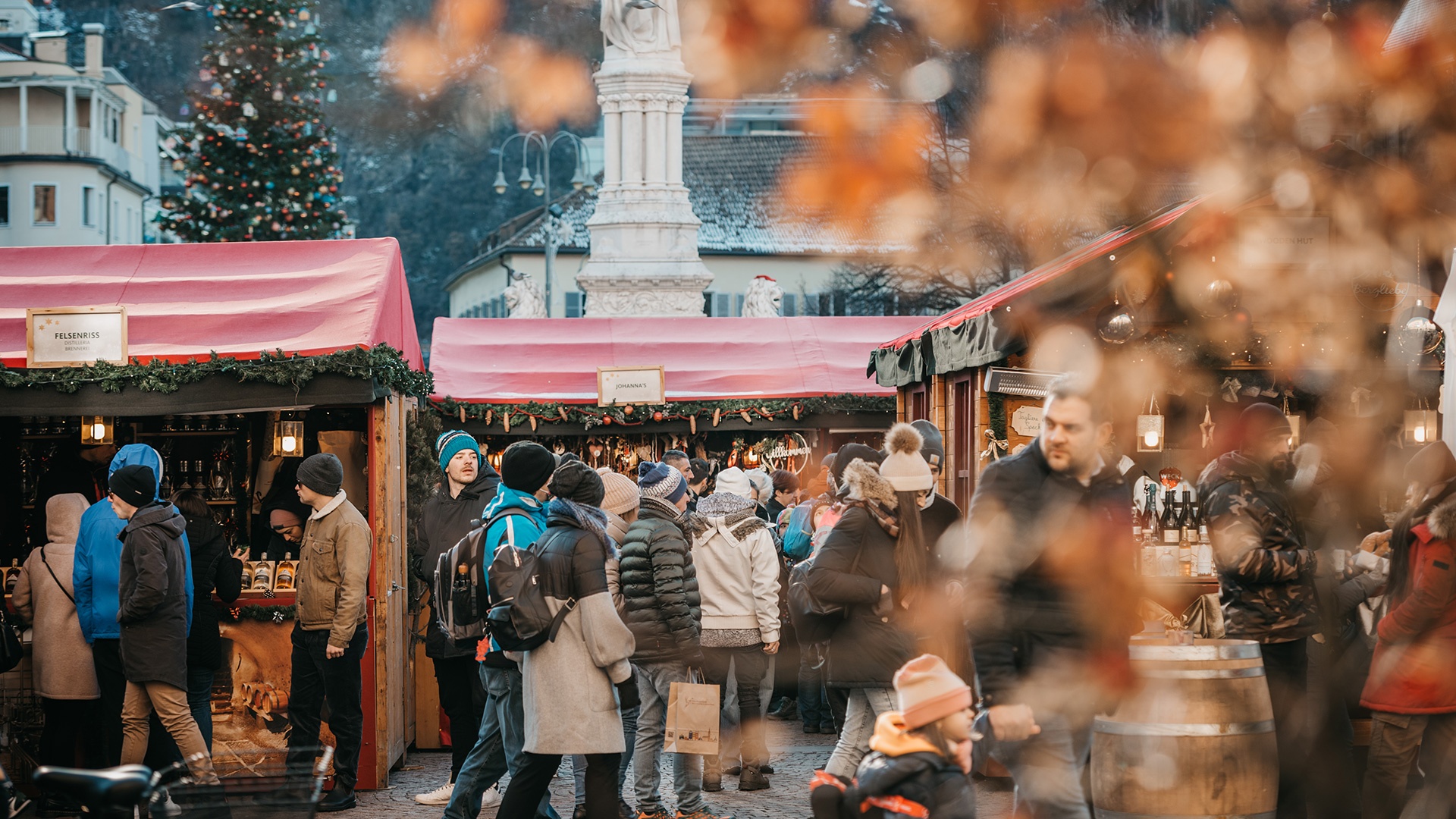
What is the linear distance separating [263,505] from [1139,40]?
7.40m

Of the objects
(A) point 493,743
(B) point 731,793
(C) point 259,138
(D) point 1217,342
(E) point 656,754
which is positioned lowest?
(B) point 731,793

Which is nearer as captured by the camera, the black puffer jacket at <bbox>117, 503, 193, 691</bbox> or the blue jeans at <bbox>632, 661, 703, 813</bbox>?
the black puffer jacket at <bbox>117, 503, 193, 691</bbox>

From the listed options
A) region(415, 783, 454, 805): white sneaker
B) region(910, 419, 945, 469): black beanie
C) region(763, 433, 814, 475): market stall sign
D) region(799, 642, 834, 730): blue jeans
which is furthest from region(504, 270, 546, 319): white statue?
region(910, 419, 945, 469): black beanie

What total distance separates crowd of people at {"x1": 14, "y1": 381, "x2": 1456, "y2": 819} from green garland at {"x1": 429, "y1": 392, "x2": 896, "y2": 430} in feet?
16.8

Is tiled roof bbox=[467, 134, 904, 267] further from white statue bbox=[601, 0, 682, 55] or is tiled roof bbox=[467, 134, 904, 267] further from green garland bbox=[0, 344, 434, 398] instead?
green garland bbox=[0, 344, 434, 398]

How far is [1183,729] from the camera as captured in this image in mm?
5297

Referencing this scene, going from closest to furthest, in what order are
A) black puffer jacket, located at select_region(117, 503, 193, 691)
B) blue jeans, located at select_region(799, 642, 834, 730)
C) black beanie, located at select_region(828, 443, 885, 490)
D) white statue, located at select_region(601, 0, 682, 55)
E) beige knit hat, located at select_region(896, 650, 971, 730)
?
beige knit hat, located at select_region(896, 650, 971, 730), black puffer jacket, located at select_region(117, 503, 193, 691), black beanie, located at select_region(828, 443, 885, 490), blue jeans, located at select_region(799, 642, 834, 730), white statue, located at select_region(601, 0, 682, 55)

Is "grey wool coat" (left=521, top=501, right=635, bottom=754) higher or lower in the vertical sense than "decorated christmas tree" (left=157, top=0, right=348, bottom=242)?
lower

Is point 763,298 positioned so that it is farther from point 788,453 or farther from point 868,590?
point 868,590

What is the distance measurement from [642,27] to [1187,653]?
2304 centimetres

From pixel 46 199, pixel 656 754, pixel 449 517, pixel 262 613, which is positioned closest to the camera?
pixel 656 754

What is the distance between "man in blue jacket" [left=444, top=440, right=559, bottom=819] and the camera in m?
5.78

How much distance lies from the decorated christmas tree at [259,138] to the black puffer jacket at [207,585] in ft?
65.9

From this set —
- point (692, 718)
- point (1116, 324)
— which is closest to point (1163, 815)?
point (692, 718)
